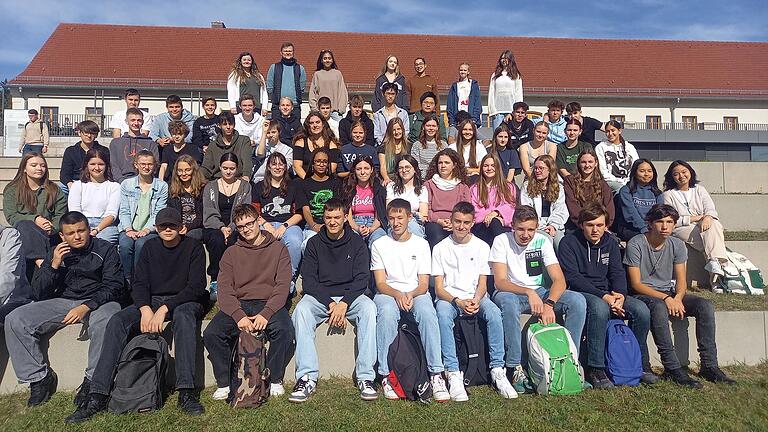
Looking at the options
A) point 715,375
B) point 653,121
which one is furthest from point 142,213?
point 653,121

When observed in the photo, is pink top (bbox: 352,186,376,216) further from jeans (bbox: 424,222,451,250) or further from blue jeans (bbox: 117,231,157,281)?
blue jeans (bbox: 117,231,157,281)

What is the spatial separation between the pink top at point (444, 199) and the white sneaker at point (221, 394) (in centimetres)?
302

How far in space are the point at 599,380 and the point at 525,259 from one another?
1.23 metres

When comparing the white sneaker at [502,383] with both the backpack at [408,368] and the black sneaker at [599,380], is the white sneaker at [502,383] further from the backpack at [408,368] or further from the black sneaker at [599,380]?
the black sneaker at [599,380]

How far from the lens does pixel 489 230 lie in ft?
20.6

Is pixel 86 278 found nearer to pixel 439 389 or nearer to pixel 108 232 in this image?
pixel 108 232

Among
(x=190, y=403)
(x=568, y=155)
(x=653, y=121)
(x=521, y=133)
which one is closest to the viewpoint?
(x=190, y=403)

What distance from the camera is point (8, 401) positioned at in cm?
450

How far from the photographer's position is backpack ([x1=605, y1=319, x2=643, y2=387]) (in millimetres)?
4613

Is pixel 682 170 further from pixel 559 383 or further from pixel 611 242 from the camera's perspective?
pixel 559 383

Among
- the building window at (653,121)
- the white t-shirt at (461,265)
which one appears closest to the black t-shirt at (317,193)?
the white t-shirt at (461,265)

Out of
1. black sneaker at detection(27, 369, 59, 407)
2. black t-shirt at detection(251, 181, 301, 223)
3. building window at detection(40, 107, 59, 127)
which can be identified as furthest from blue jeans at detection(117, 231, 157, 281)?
building window at detection(40, 107, 59, 127)

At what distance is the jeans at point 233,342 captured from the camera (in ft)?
14.9

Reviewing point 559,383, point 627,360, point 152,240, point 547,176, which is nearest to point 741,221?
Answer: point 547,176
